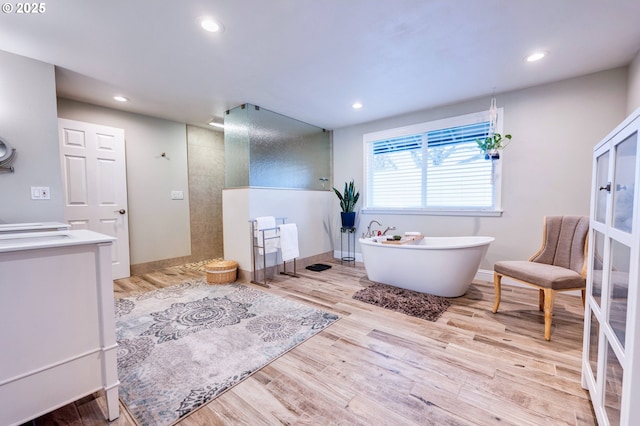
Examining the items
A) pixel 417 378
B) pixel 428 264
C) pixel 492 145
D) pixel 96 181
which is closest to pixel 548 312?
pixel 428 264

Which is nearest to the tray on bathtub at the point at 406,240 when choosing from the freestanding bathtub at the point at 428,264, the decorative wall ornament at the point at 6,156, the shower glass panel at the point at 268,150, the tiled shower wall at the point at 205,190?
the freestanding bathtub at the point at 428,264

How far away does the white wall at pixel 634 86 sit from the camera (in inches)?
88.2

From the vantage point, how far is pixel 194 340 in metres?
2.01

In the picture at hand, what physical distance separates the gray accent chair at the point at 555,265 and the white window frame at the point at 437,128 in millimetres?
765

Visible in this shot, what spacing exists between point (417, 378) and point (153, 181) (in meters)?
4.18

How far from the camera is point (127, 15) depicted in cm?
178

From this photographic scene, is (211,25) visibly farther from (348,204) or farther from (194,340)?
(348,204)

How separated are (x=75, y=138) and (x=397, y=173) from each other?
431cm

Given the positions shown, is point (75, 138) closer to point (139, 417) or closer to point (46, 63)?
point (46, 63)

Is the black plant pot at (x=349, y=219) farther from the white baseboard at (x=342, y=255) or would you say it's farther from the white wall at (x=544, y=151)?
the white wall at (x=544, y=151)

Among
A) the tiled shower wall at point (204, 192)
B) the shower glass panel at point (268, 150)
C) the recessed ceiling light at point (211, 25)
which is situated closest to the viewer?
the recessed ceiling light at point (211, 25)

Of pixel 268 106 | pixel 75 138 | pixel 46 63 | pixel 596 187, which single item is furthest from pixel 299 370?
pixel 75 138

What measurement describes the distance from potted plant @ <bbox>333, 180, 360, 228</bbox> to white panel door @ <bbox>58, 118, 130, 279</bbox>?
3125 mm

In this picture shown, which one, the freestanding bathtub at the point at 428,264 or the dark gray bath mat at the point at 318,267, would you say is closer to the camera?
the freestanding bathtub at the point at 428,264
